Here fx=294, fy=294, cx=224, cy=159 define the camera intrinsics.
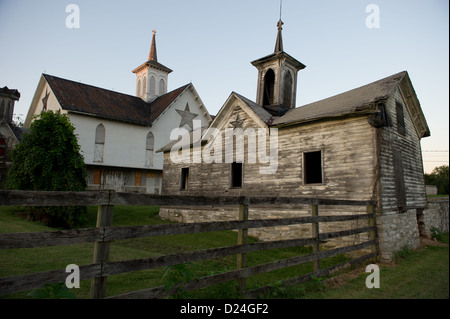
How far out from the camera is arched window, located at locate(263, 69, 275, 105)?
Answer: 17.9m

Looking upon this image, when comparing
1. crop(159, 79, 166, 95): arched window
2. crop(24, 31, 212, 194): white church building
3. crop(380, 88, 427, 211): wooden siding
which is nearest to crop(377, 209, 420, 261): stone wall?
crop(380, 88, 427, 211): wooden siding

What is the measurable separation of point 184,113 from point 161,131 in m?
3.45

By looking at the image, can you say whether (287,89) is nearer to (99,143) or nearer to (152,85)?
(99,143)

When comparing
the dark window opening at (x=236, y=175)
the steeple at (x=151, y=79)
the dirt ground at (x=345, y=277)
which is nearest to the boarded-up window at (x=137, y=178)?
the steeple at (x=151, y=79)

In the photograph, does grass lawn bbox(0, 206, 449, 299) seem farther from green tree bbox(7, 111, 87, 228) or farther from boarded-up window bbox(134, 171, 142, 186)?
boarded-up window bbox(134, 171, 142, 186)

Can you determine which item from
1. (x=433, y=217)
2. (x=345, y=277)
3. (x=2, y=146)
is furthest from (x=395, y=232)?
(x=2, y=146)

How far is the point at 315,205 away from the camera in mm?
6012

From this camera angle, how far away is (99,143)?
79.2 feet

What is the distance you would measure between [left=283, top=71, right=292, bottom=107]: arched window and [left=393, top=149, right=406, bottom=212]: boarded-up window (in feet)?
25.3

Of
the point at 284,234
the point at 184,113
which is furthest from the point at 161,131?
the point at 284,234

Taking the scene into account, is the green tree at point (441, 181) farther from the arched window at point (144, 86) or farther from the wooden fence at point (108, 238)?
the wooden fence at point (108, 238)

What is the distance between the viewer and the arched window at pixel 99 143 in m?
24.0

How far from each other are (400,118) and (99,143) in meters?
21.3

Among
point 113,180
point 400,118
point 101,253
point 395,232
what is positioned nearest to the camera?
point 101,253
